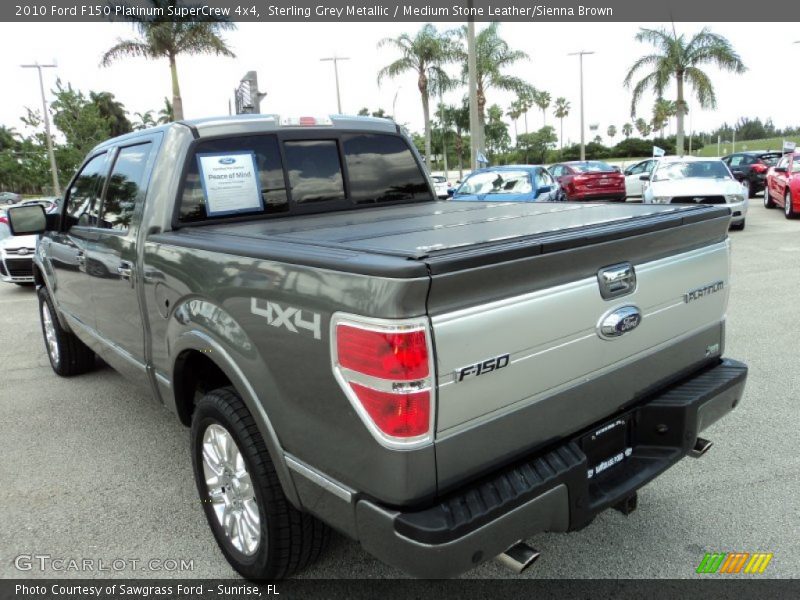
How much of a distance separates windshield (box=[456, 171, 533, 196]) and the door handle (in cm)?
1038

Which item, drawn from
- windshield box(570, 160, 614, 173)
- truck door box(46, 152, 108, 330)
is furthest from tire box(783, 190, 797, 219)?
truck door box(46, 152, 108, 330)

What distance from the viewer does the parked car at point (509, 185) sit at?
12.8 m

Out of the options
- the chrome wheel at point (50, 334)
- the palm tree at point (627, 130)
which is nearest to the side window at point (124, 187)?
the chrome wheel at point (50, 334)

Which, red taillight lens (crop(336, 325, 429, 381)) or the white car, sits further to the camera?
the white car

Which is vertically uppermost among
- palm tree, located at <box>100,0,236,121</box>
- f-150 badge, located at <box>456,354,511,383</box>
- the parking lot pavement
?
palm tree, located at <box>100,0,236,121</box>

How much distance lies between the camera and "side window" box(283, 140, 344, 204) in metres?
3.77

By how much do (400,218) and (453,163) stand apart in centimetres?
8201

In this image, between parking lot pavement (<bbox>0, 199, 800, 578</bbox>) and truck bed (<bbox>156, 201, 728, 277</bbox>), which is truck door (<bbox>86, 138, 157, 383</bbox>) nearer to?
truck bed (<bbox>156, 201, 728, 277</bbox>)

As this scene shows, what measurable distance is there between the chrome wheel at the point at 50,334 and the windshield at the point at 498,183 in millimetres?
9240

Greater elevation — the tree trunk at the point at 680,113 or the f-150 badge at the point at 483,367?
the tree trunk at the point at 680,113

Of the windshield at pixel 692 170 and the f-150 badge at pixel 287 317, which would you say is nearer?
the f-150 badge at pixel 287 317

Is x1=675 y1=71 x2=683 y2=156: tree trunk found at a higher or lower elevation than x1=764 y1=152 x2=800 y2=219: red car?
higher

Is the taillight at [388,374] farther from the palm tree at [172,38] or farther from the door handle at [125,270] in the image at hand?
the palm tree at [172,38]

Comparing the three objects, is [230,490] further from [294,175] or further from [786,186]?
[786,186]
